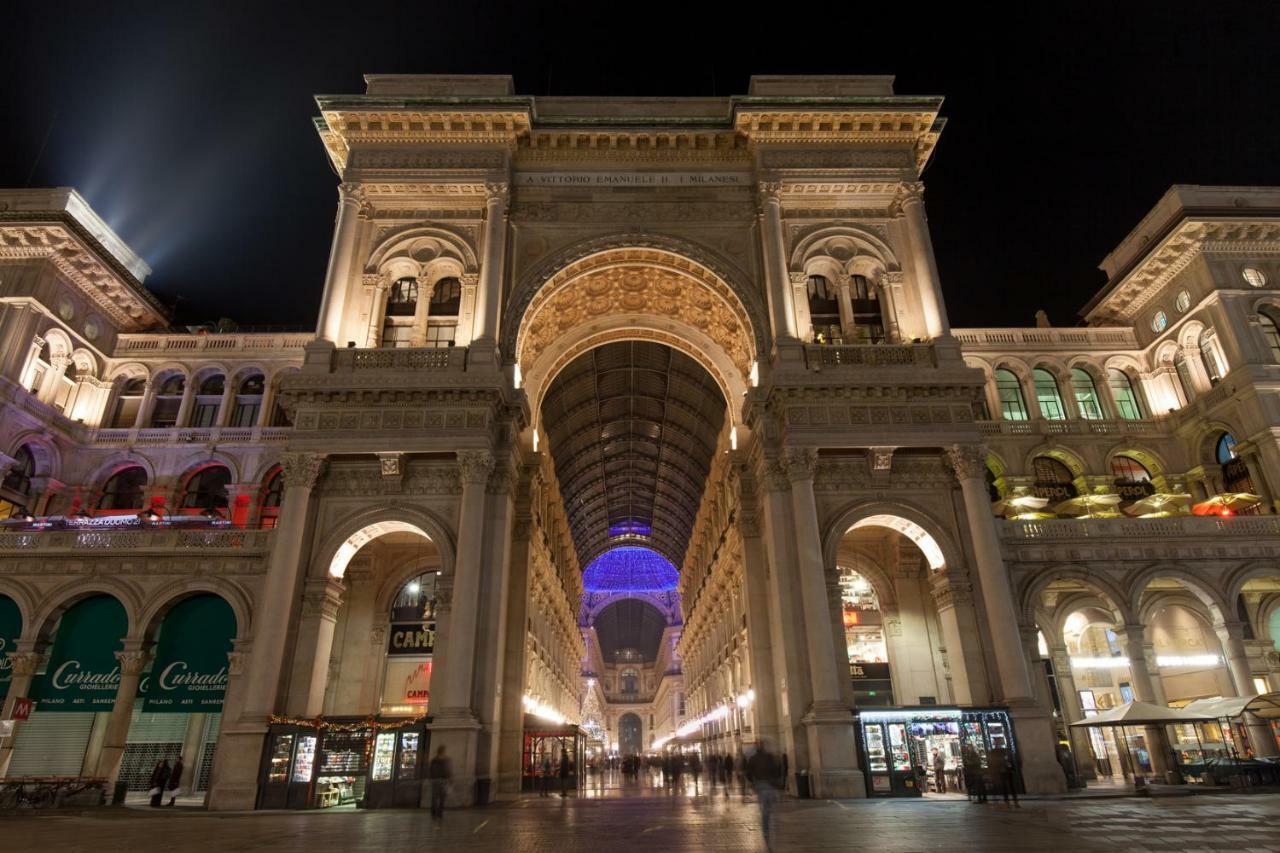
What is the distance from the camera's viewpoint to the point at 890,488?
24125mm

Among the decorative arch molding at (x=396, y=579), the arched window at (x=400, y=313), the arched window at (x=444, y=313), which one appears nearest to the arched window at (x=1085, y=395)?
the arched window at (x=444, y=313)

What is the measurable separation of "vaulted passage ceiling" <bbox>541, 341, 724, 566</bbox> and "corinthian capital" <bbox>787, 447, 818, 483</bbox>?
1530 cm

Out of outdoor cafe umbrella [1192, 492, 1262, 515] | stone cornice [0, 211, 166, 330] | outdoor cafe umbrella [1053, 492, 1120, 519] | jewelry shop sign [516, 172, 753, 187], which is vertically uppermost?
stone cornice [0, 211, 166, 330]

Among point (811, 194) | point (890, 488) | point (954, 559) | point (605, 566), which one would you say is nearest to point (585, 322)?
point (811, 194)

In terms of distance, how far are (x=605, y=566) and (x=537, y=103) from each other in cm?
6121

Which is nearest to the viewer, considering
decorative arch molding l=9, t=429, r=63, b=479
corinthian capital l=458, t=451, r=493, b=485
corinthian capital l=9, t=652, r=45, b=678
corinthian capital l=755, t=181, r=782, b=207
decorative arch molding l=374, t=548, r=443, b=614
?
corinthian capital l=458, t=451, r=493, b=485

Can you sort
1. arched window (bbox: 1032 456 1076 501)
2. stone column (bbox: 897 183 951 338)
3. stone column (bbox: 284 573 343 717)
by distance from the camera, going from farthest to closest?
arched window (bbox: 1032 456 1076 501) < stone column (bbox: 897 183 951 338) < stone column (bbox: 284 573 343 717)

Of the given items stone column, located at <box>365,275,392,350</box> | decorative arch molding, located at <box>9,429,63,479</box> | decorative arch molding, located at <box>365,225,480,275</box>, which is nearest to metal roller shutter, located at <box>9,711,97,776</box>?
decorative arch molding, located at <box>9,429,63,479</box>

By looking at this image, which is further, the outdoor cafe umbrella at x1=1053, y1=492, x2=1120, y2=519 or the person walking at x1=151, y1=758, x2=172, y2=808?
the outdoor cafe umbrella at x1=1053, y1=492, x2=1120, y2=519

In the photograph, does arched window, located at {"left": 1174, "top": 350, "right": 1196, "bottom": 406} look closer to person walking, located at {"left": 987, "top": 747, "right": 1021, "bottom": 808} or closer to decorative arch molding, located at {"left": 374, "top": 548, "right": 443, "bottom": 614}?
person walking, located at {"left": 987, "top": 747, "right": 1021, "bottom": 808}

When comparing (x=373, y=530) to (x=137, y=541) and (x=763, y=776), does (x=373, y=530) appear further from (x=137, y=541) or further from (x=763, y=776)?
(x=763, y=776)

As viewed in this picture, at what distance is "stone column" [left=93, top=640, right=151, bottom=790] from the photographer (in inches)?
900

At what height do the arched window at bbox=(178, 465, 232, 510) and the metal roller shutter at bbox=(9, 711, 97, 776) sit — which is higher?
the arched window at bbox=(178, 465, 232, 510)

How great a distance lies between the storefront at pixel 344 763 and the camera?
770 inches
